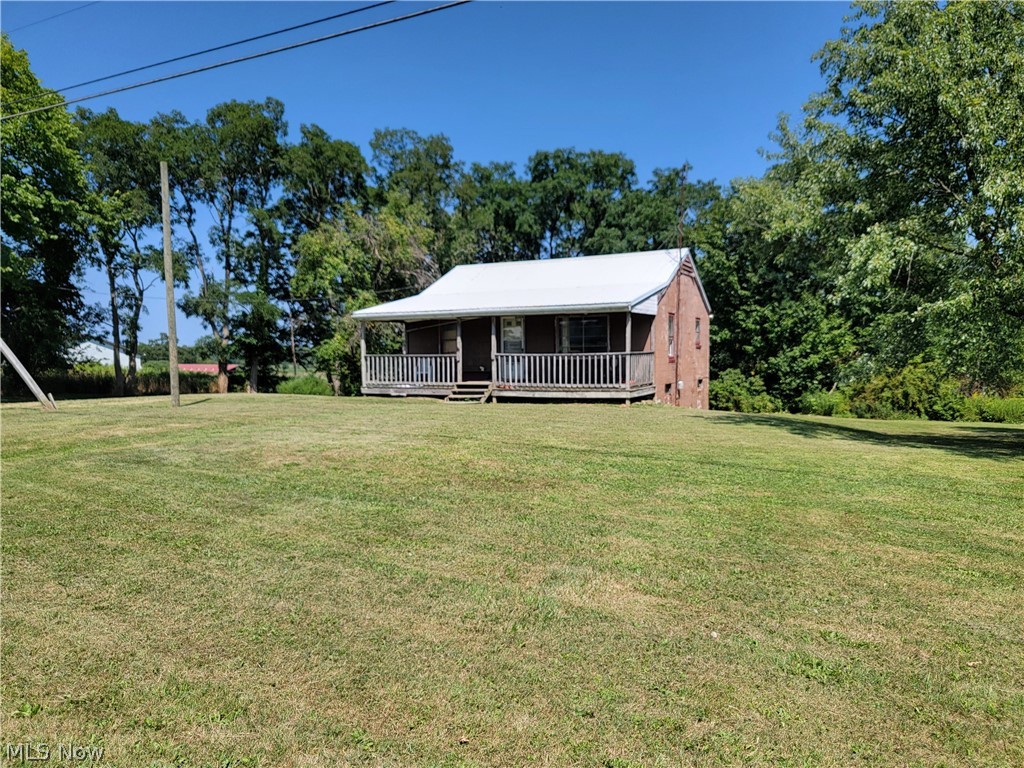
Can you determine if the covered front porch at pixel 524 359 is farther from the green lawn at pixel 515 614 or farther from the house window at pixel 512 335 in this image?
the green lawn at pixel 515 614

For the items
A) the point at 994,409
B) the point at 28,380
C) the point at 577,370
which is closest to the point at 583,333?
the point at 577,370

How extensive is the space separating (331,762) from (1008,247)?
444 inches

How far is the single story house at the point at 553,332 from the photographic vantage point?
1831 centimetres

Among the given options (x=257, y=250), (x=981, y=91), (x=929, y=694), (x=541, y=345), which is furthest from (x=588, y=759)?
(x=257, y=250)

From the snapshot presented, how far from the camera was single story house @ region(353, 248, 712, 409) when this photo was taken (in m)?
18.3

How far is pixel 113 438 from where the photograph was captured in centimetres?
951

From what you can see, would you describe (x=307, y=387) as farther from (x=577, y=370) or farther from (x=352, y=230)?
(x=577, y=370)

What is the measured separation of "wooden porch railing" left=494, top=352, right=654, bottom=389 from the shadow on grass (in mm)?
4098

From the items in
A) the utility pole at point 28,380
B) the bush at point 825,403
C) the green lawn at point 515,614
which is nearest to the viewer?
the green lawn at point 515,614

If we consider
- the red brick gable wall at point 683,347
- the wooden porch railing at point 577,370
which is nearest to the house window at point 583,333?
the wooden porch railing at point 577,370

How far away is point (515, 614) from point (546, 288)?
60.6ft

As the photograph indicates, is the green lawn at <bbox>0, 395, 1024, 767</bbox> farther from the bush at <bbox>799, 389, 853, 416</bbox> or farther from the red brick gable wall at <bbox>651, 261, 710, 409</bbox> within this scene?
the bush at <bbox>799, 389, 853, 416</bbox>

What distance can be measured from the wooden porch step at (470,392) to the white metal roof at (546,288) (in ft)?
7.87

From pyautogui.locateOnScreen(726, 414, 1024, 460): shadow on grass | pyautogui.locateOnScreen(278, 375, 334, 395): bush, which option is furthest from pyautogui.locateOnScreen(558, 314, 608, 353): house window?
pyautogui.locateOnScreen(278, 375, 334, 395): bush
